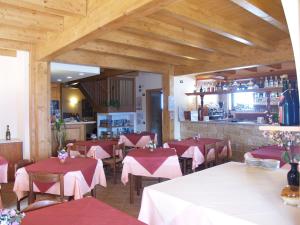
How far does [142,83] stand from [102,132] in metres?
2.30

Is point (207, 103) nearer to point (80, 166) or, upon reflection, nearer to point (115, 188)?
point (115, 188)

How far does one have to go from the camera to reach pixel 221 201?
1.54m

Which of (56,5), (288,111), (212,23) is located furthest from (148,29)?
(288,111)

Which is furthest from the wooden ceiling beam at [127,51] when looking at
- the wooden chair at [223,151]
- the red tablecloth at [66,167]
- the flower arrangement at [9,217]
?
the flower arrangement at [9,217]

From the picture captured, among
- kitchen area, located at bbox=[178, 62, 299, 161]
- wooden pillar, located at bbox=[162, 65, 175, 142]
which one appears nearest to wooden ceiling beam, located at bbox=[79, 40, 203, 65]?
wooden pillar, located at bbox=[162, 65, 175, 142]

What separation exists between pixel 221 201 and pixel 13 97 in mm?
4949

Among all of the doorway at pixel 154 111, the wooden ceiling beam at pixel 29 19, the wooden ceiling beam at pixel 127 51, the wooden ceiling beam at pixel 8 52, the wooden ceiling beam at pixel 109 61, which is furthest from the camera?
the doorway at pixel 154 111

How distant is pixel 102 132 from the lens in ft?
30.4

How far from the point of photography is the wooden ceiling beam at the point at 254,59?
4.91 metres

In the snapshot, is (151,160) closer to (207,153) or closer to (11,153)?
(207,153)

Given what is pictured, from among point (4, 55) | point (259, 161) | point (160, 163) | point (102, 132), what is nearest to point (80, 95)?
point (102, 132)

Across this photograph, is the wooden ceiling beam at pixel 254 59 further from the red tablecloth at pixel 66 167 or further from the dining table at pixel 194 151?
the red tablecloth at pixel 66 167

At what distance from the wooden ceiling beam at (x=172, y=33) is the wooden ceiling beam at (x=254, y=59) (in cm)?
59

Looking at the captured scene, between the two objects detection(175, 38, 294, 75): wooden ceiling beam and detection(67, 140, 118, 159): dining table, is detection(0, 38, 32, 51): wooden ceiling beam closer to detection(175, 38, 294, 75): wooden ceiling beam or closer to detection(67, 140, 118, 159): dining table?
detection(67, 140, 118, 159): dining table
